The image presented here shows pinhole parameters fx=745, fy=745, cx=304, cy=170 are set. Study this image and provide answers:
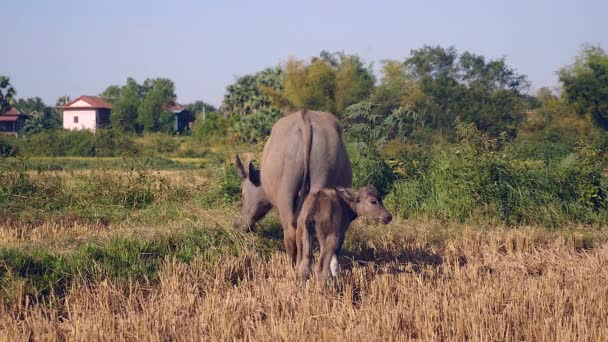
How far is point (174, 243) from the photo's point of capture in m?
9.42

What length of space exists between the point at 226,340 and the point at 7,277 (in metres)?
2.80

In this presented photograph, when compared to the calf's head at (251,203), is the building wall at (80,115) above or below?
above

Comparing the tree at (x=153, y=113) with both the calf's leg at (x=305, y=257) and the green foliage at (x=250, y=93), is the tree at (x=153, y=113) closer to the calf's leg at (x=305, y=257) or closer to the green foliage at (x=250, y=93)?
the green foliage at (x=250, y=93)

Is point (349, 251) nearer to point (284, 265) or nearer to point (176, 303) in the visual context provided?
point (284, 265)

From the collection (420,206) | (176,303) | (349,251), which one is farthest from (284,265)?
(420,206)

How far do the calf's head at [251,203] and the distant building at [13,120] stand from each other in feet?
203

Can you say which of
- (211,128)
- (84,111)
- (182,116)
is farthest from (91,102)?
(211,128)

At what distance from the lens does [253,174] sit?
928 centimetres

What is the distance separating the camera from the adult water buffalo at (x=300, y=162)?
26.4ft

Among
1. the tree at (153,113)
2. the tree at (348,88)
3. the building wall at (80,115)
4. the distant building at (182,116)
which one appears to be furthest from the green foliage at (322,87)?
the building wall at (80,115)

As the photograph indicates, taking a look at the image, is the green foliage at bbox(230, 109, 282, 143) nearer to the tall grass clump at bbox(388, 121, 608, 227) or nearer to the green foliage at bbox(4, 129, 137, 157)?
the green foliage at bbox(4, 129, 137, 157)

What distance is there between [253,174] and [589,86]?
1308 inches

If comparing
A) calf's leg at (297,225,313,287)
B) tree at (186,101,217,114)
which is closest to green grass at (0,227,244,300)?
calf's leg at (297,225,313,287)

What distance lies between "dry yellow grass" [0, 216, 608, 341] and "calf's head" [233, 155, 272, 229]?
0.52 m
